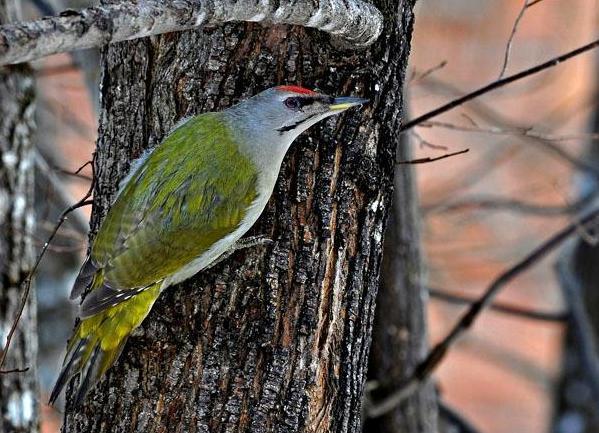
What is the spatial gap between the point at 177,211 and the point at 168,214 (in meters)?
0.03

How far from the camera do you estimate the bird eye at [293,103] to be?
107 inches

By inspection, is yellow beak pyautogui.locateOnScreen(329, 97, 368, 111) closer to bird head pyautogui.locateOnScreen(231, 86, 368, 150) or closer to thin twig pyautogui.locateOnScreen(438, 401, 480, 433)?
bird head pyautogui.locateOnScreen(231, 86, 368, 150)

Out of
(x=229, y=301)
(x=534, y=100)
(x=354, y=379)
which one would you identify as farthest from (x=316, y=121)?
(x=534, y=100)

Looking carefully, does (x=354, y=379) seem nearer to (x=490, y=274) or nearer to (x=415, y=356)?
(x=415, y=356)

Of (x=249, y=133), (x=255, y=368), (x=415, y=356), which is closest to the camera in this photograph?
(x=255, y=368)

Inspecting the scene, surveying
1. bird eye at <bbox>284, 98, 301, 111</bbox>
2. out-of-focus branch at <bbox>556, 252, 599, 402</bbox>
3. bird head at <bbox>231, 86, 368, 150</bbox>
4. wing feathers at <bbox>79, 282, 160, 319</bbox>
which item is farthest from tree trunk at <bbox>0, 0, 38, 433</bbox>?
out-of-focus branch at <bbox>556, 252, 599, 402</bbox>

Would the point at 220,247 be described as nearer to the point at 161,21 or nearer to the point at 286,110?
the point at 286,110

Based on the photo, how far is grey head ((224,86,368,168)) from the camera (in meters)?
2.68

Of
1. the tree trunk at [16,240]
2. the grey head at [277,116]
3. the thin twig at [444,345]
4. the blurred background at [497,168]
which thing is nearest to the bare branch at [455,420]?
the thin twig at [444,345]

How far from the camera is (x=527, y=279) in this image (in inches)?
545

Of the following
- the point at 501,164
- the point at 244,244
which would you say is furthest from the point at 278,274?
the point at 501,164

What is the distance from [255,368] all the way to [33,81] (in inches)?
82.9

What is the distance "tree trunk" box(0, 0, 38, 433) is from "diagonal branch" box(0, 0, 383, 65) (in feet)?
6.08

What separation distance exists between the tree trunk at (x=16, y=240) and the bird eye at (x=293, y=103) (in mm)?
1607
